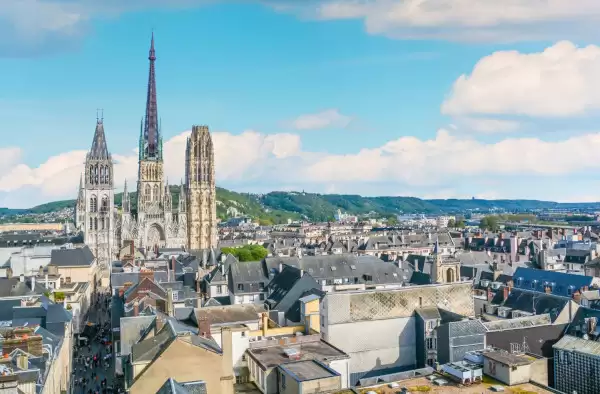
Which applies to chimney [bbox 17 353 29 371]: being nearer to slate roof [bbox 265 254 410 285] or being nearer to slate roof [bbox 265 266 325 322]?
slate roof [bbox 265 266 325 322]

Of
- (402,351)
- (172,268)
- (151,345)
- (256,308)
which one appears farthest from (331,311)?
(172,268)

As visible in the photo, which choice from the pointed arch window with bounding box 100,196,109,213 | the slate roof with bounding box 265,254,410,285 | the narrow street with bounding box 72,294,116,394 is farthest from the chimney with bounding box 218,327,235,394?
the pointed arch window with bounding box 100,196,109,213

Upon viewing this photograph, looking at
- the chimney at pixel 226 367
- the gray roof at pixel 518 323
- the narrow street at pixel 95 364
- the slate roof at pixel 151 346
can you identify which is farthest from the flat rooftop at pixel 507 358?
the narrow street at pixel 95 364

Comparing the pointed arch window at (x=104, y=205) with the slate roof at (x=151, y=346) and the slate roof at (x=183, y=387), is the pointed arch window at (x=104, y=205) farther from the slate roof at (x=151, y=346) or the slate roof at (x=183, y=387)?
the slate roof at (x=183, y=387)

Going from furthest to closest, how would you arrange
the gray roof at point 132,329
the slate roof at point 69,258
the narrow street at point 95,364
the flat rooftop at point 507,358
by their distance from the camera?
the slate roof at point 69,258, the narrow street at point 95,364, the gray roof at point 132,329, the flat rooftop at point 507,358

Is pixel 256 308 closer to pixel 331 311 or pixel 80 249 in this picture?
pixel 331 311

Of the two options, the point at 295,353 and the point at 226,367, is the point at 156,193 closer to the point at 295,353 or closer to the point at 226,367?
the point at 295,353

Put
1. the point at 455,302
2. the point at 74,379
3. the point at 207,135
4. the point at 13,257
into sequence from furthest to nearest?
the point at 207,135, the point at 13,257, the point at 74,379, the point at 455,302

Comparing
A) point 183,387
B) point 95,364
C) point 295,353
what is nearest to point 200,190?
point 95,364

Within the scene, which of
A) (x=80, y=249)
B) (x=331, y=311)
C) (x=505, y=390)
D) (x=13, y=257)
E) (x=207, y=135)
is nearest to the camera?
(x=505, y=390)
